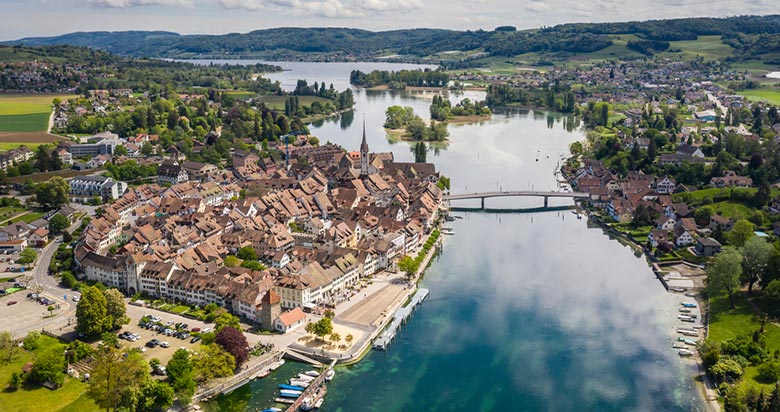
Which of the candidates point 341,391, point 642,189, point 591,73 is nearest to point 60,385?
point 341,391

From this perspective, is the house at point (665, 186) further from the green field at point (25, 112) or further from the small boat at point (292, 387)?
the green field at point (25, 112)

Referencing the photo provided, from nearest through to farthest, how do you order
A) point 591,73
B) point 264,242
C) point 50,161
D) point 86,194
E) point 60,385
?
point 60,385
point 264,242
point 86,194
point 50,161
point 591,73

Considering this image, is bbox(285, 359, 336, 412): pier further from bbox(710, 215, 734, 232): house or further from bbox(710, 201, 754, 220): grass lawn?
bbox(710, 201, 754, 220): grass lawn

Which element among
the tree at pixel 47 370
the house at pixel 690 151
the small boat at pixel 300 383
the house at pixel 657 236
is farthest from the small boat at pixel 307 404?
the house at pixel 690 151

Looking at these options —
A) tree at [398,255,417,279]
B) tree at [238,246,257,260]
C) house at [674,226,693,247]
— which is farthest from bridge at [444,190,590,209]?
tree at [238,246,257,260]

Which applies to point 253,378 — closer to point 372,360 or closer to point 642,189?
point 372,360
